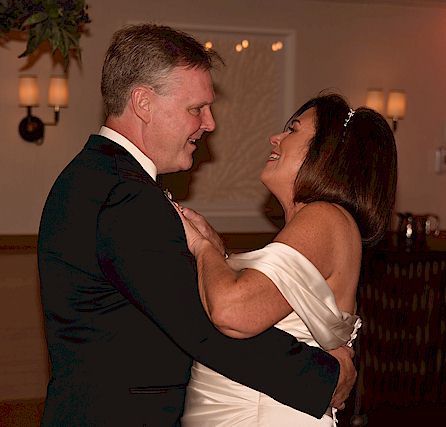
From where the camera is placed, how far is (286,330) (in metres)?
2.11

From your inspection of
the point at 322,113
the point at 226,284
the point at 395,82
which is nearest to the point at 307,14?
the point at 395,82

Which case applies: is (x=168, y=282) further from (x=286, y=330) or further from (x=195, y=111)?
(x=195, y=111)

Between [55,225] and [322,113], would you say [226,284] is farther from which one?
[322,113]

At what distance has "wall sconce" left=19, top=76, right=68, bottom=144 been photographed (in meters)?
6.79

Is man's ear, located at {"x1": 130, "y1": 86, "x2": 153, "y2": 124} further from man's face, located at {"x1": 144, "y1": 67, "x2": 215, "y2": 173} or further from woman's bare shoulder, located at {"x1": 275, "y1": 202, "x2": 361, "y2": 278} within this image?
woman's bare shoulder, located at {"x1": 275, "y1": 202, "x2": 361, "y2": 278}

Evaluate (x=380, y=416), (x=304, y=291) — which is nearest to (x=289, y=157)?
(x=304, y=291)

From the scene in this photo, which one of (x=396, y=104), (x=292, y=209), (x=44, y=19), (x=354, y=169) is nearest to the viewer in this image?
(x=354, y=169)

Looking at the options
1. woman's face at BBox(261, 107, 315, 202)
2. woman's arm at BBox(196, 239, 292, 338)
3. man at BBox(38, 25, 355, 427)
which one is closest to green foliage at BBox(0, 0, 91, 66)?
man at BBox(38, 25, 355, 427)

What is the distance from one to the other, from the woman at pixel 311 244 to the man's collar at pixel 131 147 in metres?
0.16

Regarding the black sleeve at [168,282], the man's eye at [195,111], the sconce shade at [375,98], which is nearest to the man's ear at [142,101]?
the man's eye at [195,111]

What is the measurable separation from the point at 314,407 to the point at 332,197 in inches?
18.7

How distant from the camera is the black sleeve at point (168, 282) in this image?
182 cm

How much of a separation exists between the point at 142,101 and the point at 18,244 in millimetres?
5040

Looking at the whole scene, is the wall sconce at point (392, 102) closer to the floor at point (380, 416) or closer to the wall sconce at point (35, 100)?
the wall sconce at point (35, 100)
